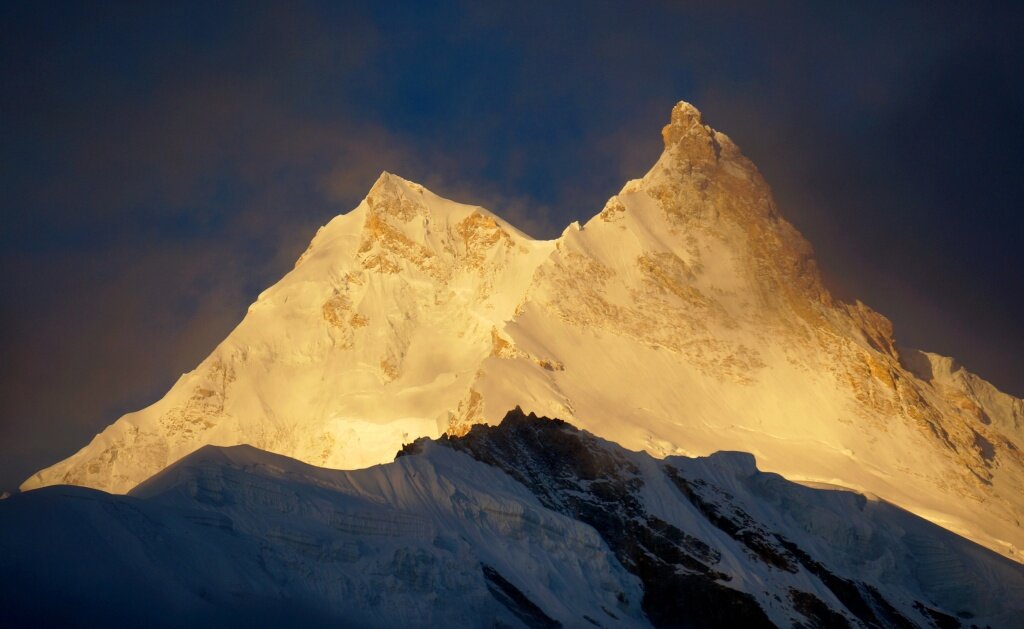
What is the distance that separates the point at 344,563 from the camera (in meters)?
97.1

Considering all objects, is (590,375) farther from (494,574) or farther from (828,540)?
(494,574)

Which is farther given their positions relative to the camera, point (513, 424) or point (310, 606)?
point (513, 424)

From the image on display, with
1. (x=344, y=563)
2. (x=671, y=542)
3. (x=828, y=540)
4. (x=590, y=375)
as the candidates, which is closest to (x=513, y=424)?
(x=671, y=542)

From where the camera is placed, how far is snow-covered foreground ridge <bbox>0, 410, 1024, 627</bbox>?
8219 centimetres

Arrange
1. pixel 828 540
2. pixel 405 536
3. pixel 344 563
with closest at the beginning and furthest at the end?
1. pixel 344 563
2. pixel 405 536
3. pixel 828 540

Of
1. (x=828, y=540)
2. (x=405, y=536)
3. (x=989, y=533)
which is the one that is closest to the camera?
(x=405, y=536)

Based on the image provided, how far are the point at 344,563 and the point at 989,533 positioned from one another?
106m

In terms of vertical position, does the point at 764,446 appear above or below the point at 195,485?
above

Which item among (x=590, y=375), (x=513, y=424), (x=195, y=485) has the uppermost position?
(x=590, y=375)

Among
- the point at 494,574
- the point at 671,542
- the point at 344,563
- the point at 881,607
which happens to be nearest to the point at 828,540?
the point at 881,607

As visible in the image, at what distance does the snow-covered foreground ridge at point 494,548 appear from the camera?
82188 millimetres

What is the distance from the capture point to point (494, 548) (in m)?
113

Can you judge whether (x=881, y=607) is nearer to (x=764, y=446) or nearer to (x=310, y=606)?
(x=764, y=446)

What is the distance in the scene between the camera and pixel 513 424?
141250mm
